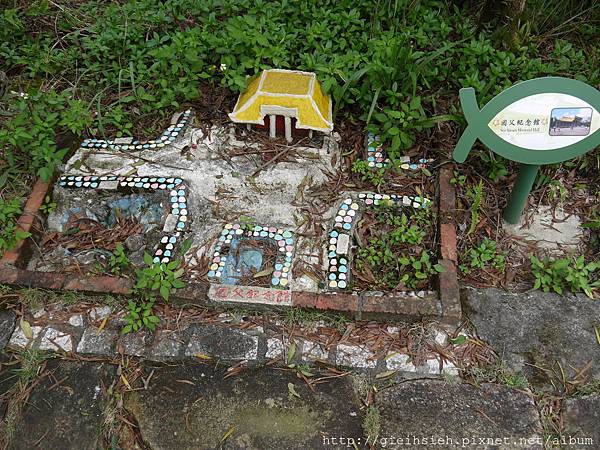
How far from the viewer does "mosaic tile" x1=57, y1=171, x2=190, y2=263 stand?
283 centimetres

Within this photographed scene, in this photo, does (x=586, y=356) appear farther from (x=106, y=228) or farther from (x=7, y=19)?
(x=7, y=19)

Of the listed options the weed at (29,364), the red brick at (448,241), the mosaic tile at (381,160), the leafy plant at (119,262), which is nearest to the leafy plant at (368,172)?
the mosaic tile at (381,160)

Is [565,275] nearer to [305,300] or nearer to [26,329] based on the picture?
[305,300]

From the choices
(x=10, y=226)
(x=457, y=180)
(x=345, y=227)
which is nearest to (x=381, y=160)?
(x=457, y=180)

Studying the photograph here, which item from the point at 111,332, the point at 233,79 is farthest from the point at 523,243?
the point at 111,332

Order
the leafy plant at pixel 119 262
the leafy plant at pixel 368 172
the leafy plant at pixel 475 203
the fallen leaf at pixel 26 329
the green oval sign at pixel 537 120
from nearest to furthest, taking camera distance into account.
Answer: the green oval sign at pixel 537 120 < the fallen leaf at pixel 26 329 < the leafy plant at pixel 119 262 < the leafy plant at pixel 475 203 < the leafy plant at pixel 368 172

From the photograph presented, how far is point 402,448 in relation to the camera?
2127mm

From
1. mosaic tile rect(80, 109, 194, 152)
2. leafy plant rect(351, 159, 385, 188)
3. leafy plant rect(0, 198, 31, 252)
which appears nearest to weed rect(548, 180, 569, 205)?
leafy plant rect(351, 159, 385, 188)

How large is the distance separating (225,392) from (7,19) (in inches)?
131

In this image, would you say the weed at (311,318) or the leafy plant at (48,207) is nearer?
the weed at (311,318)

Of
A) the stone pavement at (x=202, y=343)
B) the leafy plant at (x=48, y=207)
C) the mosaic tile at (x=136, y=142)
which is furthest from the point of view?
the mosaic tile at (x=136, y=142)

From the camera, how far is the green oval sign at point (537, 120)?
7.41 feet

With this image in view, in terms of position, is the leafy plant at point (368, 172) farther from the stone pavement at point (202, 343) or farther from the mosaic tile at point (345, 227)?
the stone pavement at point (202, 343)

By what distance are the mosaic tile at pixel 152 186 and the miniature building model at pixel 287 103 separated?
1.90 feet
